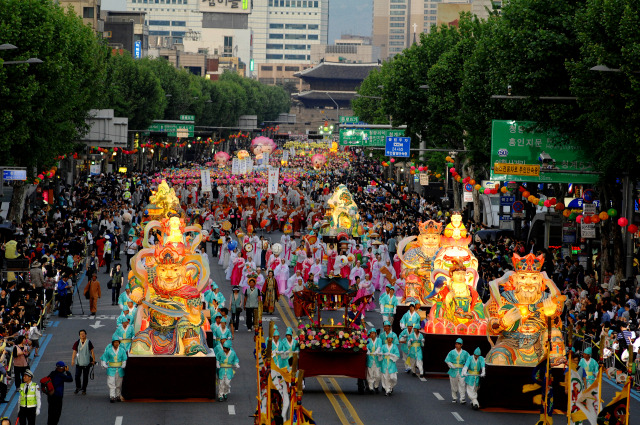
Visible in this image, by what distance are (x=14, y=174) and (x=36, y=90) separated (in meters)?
4.55

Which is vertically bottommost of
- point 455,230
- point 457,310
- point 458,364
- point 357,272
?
point 458,364

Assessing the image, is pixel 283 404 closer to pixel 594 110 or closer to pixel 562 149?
pixel 594 110

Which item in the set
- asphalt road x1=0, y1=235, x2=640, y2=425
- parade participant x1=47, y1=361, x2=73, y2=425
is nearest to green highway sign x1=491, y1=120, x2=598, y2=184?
asphalt road x1=0, y1=235, x2=640, y2=425

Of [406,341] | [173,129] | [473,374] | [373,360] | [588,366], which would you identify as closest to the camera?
[588,366]

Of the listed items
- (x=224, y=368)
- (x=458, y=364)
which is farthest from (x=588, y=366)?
(x=224, y=368)

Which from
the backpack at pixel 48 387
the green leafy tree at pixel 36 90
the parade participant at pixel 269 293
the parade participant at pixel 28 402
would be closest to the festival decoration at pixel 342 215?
the green leafy tree at pixel 36 90

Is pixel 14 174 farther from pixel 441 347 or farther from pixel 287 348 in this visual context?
pixel 441 347

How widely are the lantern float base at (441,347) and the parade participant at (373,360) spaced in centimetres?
197

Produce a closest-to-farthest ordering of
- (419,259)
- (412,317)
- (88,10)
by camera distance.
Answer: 1. (412,317)
2. (419,259)
3. (88,10)

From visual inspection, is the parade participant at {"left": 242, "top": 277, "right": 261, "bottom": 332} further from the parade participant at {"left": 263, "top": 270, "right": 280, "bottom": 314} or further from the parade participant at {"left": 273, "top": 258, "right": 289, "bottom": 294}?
the parade participant at {"left": 273, "top": 258, "right": 289, "bottom": 294}

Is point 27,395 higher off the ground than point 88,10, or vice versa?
point 88,10

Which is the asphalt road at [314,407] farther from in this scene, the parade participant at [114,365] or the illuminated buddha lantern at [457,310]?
the illuminated buddha lantern at [457,310]

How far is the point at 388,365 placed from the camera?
22375mm

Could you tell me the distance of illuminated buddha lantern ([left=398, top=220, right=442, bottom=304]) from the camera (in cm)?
2919
